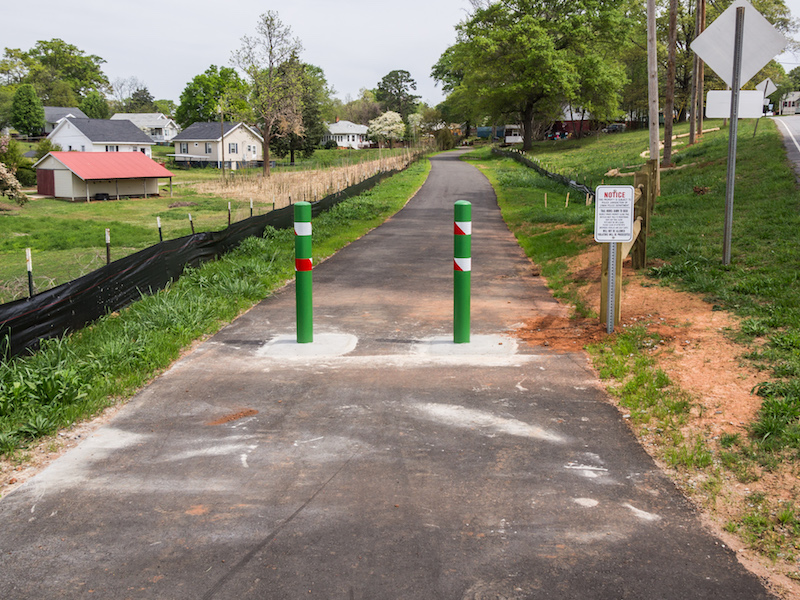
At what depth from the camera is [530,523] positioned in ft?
14.0

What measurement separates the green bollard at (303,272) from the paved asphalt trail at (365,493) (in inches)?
12.1

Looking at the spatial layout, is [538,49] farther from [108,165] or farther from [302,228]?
[302,228]

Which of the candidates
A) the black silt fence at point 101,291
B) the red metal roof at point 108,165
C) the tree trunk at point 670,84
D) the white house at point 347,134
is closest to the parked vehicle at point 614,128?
the white house at point 347,134

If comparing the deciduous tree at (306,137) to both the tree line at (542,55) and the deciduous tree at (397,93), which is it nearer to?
the tree line at (542,55)

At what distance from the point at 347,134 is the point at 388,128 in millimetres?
14518

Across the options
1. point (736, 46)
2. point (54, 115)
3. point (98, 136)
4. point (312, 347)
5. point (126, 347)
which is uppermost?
point (54, 115)

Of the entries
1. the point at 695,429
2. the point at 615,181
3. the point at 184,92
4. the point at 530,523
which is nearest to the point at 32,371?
the point at 530,523

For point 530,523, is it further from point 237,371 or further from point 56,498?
point 237,371

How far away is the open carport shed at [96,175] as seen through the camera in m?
43.9

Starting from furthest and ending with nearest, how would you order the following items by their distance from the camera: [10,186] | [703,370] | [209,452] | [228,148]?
[228,148]
[10,186]
[703,370]
[209,452]

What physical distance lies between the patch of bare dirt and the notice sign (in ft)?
3.99

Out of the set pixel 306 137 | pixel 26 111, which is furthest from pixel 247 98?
pixel 26 111

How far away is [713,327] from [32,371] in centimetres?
732

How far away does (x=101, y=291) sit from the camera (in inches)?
370
